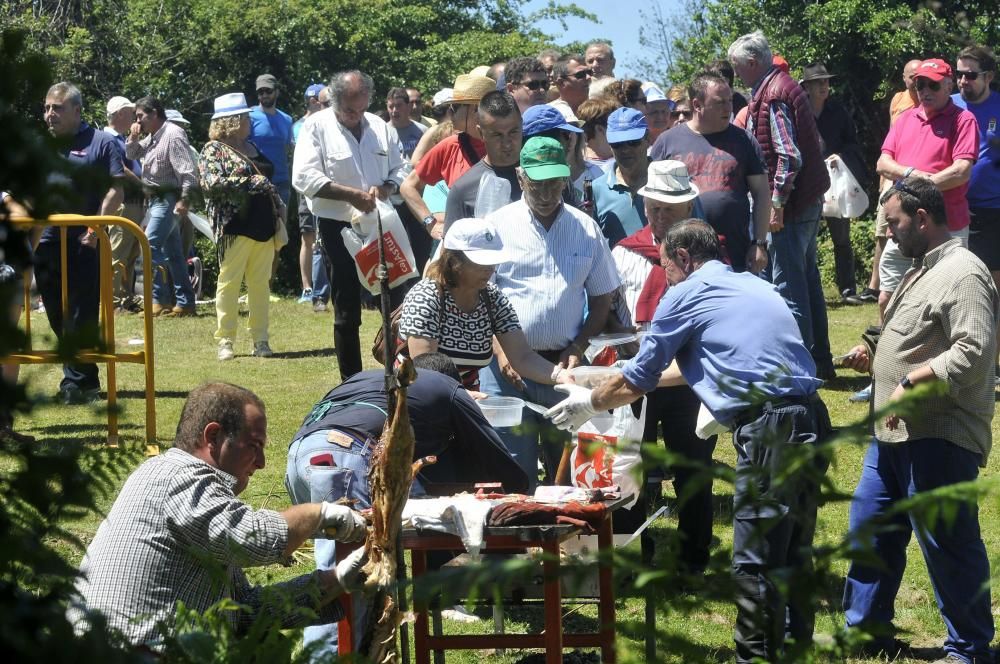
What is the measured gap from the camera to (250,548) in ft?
12.1

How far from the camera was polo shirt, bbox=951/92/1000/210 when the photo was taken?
884cm

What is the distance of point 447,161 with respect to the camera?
8359 mm

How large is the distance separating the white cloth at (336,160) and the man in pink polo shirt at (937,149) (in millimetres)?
3516

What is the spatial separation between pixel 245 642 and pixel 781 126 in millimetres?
7285

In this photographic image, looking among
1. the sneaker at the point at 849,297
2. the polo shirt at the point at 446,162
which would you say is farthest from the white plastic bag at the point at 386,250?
the sneaker at the point at 849,297

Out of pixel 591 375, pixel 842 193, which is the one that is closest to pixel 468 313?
pixel 591 375

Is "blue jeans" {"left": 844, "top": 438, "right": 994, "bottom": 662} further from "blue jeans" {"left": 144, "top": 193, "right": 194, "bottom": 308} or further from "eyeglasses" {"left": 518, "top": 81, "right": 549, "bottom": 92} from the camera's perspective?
"blue jeans" {"left": 144, "top": 193, "right": 194, "bottom": 308}

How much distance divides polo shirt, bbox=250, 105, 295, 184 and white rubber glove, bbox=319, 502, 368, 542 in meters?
10.6

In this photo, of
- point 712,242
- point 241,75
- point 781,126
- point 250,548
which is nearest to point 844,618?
point 712,242

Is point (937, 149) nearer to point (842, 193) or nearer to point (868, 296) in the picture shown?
point (842, 193)

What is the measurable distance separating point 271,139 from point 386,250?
22.2ft

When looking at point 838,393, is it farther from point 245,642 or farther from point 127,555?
point 245,642

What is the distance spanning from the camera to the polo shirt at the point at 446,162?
8312 millimetres

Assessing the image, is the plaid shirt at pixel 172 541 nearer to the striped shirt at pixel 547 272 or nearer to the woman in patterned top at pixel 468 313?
the woman in patterned top at pixel 468 313
